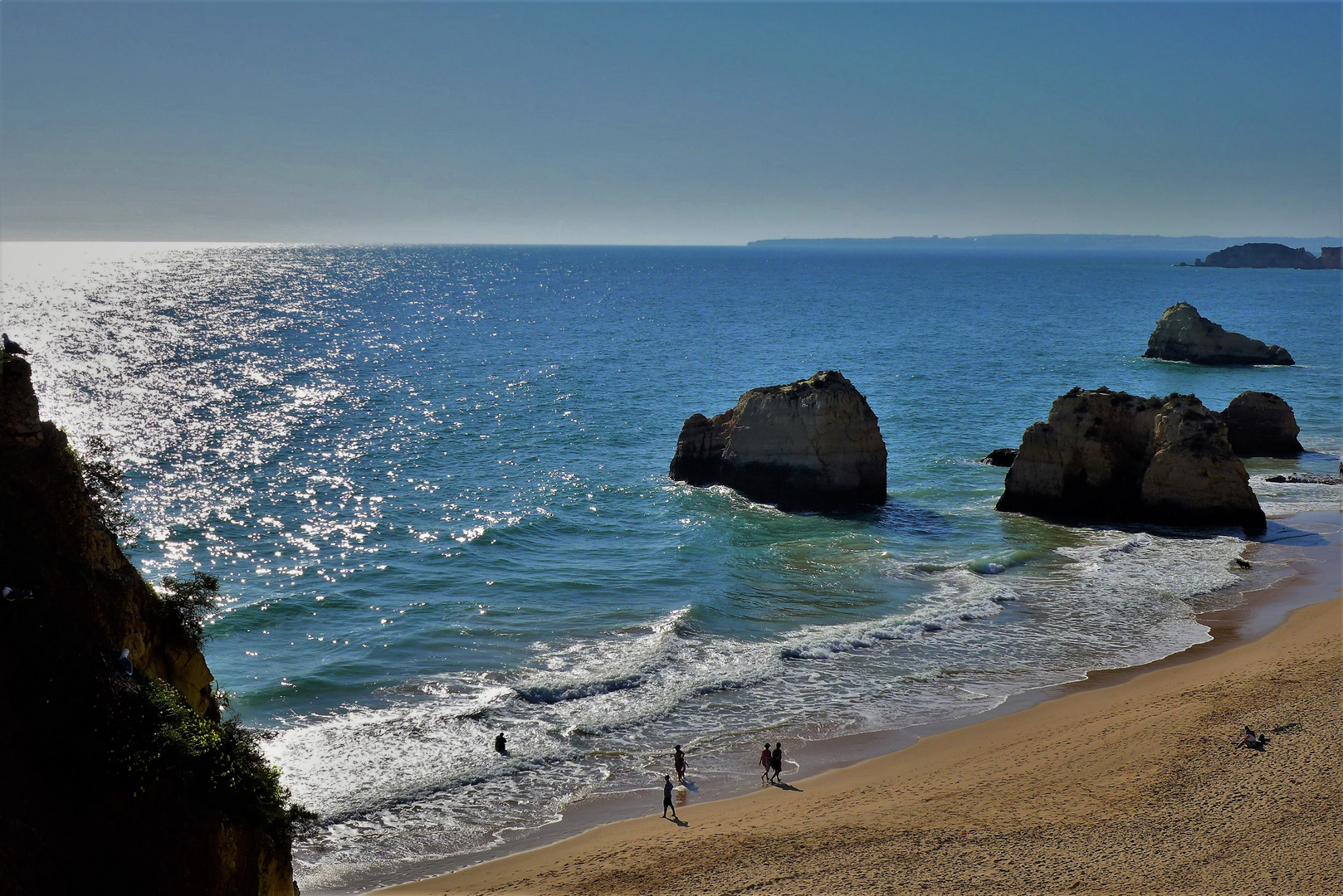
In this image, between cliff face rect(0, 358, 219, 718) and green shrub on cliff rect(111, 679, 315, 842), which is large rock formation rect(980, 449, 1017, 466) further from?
cliff face rect(0, 358, 219, 718)

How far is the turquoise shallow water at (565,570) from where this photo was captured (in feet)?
78.8

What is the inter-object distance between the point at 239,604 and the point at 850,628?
19.5 metres

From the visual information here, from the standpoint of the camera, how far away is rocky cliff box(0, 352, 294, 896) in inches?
456

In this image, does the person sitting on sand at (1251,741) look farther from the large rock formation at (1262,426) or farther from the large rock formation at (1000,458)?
the large rock formation at (1262,426)

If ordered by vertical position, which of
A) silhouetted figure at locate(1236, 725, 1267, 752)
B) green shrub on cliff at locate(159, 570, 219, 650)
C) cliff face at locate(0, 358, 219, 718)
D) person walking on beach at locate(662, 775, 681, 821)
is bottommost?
person walking on beach at locate(662, 775, 681, 821)

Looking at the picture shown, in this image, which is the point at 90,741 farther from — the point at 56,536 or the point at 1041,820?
the point at 1041,820

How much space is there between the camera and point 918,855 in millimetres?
19000

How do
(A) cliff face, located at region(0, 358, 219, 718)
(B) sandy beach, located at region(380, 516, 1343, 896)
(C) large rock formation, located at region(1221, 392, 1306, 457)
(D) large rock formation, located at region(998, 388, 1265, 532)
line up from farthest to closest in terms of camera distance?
1. (C) large rock formation, located at region(1221, 392, 1306, 457)
2. (D) large rock formation, located at region(998, 388, 1265, 532)
3. (B) sandy beach, located at region(380, 516, 1343, 896)
4. (A) cliff face, located at region(0, 358, 219, 718)

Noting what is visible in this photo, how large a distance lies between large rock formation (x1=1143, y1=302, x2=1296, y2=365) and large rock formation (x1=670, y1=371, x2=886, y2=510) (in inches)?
2126

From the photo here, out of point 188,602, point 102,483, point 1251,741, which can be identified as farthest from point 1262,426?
point 102,483

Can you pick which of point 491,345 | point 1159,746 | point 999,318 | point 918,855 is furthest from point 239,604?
point 999,318

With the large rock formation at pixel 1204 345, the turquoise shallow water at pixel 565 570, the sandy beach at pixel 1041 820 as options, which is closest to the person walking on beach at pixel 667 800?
the sandy beach at pixel 1041 820

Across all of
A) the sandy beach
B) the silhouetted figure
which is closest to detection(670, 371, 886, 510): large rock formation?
the sandy beach

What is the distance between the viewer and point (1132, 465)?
136 feet
